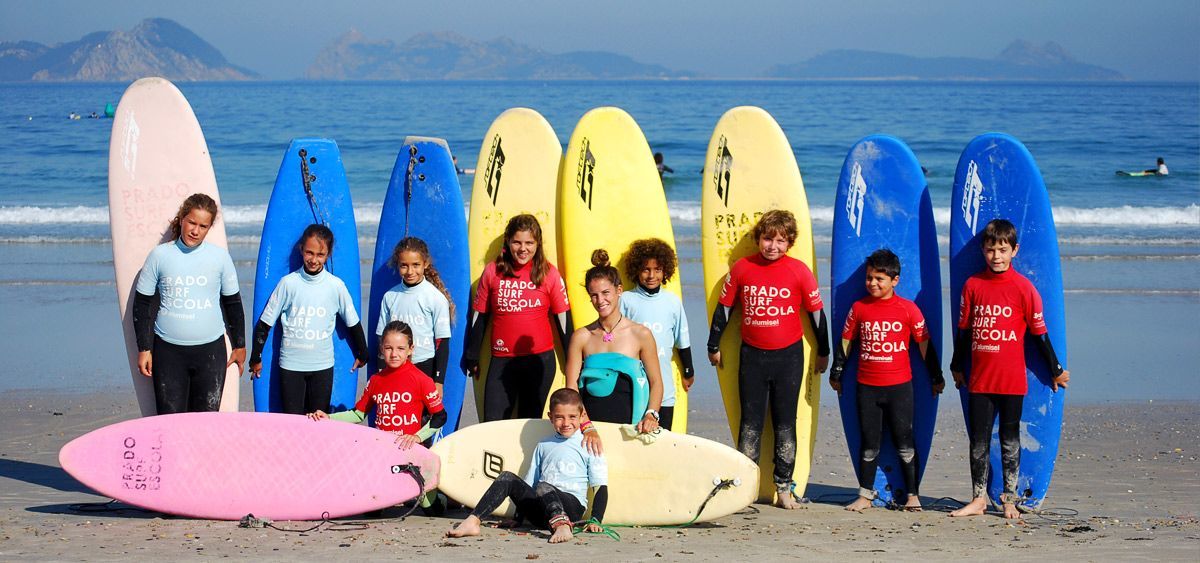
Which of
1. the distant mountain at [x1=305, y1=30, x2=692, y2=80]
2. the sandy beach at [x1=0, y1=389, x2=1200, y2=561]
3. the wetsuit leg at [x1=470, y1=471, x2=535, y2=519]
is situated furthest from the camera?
the distant mountain at [x1=305, y1=30, x2=692, y2=80]

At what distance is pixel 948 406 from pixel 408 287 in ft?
11.5

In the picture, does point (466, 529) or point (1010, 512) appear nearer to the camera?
point (466, 529)

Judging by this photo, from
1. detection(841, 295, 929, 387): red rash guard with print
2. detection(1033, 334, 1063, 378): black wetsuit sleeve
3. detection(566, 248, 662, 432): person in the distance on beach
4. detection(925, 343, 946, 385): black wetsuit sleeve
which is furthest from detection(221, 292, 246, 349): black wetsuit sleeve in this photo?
detection(1033, 334, 1063, 378): black wetsuit sleeve

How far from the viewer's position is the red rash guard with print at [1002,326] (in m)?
4.52

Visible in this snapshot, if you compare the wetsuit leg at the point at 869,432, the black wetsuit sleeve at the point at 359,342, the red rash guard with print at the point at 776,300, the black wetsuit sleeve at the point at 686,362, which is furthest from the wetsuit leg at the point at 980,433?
the black wetsuit sleeve at the point at 359,342

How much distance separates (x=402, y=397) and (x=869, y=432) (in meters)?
1.90

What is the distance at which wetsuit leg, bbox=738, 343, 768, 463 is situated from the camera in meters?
4.77

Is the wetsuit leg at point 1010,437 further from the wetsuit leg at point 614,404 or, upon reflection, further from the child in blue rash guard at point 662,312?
the wetsuit leg at point 614,404

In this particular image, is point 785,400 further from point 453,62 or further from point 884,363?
point 453,62

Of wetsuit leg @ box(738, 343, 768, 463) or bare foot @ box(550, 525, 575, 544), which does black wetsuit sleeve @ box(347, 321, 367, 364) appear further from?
wetsuit leg @ box(738, 343, 768, 463)

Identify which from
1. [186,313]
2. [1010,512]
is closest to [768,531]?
[1010,512]

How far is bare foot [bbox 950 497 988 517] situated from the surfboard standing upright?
3.16 m

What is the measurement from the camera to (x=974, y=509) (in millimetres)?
4574

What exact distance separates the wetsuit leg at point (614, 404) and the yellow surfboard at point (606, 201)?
0.77m
